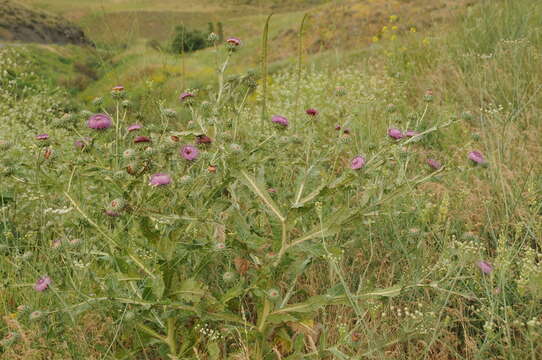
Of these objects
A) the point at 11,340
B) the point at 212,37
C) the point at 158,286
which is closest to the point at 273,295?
the point at 158,286

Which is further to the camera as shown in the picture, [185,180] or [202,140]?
[202,140]

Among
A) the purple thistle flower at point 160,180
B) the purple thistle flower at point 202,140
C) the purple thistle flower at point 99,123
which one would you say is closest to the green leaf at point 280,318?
the purple thistle flower at point 160,180

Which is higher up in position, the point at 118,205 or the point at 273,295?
the point at 118,205

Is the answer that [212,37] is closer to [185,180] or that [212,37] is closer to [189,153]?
[189,153]

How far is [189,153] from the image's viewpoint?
1.79 metres

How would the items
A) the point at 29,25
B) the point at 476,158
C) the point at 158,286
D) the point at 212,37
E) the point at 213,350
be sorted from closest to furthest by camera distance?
the point at 158,286 → the point at 213,350 → the point at 476,158 → the point at 212,37 → the point at 29,25

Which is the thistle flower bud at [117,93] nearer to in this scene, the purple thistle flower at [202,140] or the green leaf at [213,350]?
the purple thistle flower at [202,140]

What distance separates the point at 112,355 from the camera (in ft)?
5.76

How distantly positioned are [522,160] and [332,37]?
7.46 metres

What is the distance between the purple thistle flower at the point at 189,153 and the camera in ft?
5.82

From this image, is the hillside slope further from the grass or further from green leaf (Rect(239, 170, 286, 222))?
green leaf (Rect(239, 170, 286, 222))

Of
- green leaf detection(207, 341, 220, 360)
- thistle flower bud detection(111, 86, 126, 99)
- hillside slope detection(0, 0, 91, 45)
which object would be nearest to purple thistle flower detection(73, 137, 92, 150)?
thistle flower bud detection(111, 86, 126, 99)

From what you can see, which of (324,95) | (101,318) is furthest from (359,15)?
(101,318)

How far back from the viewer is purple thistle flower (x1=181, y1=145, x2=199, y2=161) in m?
1.78
